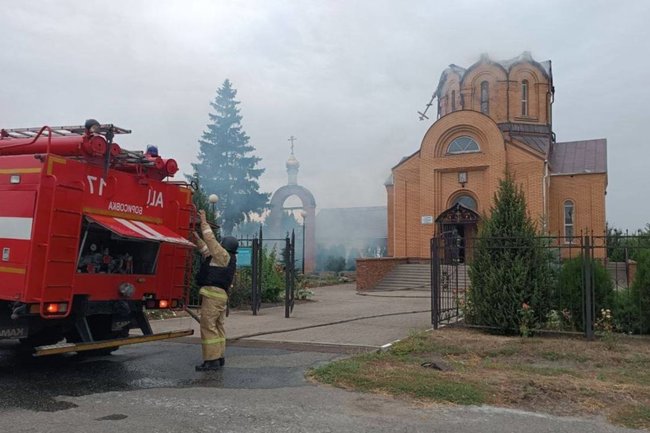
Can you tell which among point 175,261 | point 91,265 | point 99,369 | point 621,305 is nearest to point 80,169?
point 91,265

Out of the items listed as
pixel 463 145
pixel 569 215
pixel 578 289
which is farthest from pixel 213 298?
pixel 569 215

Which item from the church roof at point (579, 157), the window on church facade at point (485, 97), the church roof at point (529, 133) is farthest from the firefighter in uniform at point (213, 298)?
the window on church facade at point (485, 97)

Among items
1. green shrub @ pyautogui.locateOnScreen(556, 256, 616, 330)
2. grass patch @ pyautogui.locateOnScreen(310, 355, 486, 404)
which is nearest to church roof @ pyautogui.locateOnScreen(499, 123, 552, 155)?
green shrub @ pyautogui.locateOnScreen(556, 256, 616, 330)

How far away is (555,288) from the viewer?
10.5m

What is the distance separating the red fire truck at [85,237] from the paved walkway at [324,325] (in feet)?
8.94

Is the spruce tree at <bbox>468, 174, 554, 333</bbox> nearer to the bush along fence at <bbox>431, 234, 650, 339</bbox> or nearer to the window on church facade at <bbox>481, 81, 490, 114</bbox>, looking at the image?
the bush along fence at <bbox>431, 234, 650, 339</bbox>

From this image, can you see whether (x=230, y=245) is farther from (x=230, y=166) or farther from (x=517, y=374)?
(x=230, y=166)

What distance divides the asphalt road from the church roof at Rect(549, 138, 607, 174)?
3061 cm

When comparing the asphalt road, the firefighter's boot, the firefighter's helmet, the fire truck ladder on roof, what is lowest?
the asphalt road

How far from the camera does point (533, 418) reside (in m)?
5.39

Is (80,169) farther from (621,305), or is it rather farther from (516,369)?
(621,305)

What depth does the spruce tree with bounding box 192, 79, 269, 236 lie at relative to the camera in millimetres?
46000

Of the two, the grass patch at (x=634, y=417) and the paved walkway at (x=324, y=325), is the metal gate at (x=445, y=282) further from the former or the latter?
the grass patch at (x=634, y=417)

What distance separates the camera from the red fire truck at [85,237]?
614cm
